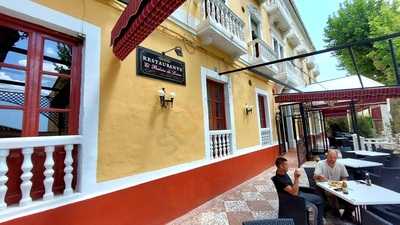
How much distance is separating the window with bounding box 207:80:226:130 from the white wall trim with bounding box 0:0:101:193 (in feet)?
10.3

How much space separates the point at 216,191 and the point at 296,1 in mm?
14590

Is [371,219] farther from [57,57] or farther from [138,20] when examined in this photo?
[57,57]

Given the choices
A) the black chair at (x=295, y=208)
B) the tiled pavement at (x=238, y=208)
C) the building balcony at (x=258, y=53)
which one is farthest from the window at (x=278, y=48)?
the black chair at (x=295, y=208)

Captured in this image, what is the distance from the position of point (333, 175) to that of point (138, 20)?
4.19 meters

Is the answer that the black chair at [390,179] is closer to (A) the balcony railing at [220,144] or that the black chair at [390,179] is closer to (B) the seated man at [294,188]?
(B) the seated man at [294,188]

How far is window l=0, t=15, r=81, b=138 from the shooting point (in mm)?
2281

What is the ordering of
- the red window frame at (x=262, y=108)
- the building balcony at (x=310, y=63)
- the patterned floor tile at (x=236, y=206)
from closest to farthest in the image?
1. the patterned floor tile at (x=236, y=206)
2. the red window frame at (x=262, y=108)
3. the building balcony at (x=310, y=63)

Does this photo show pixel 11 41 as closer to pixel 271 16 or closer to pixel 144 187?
pixel 144 187

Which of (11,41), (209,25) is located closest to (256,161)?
(209,25)

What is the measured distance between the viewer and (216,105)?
19.2 feet

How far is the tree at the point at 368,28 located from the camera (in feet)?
36.8

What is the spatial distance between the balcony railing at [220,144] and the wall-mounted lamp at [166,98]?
61.9 inches

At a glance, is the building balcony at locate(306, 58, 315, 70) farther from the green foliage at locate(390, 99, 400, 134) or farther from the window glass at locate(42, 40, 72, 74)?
the window glass at locate(42, 40, 72, 74)

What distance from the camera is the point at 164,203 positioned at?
359 centimetres
